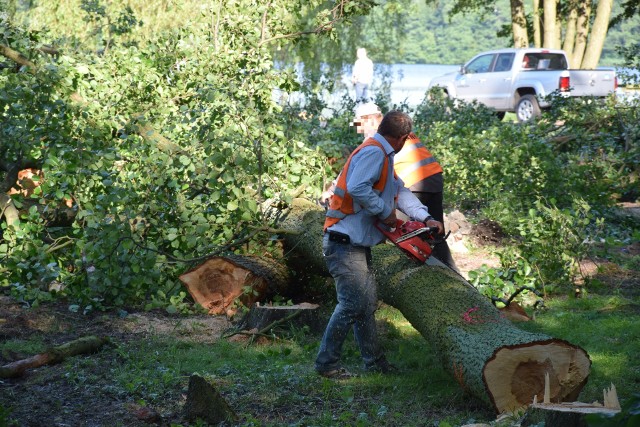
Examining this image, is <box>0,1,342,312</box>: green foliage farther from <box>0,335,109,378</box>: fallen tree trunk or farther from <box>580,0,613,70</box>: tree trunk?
<box>580,0,613,70</box>: tree trunk

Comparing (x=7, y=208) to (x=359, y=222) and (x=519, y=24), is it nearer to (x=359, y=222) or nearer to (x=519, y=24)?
(x=359, y=222)

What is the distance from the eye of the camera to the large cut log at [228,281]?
24.4 ft

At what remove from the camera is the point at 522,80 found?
20500mm

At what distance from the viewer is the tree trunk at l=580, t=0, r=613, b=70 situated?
68.9 ft

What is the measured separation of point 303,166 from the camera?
27.4 ft

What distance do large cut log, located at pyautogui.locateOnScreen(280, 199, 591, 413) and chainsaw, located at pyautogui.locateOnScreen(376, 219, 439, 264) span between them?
21 cm

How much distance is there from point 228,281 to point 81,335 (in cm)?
137

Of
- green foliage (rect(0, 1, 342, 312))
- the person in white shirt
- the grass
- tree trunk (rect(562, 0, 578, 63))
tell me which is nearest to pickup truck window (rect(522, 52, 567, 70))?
tree trunk (rect(562, 0, 578, 63))

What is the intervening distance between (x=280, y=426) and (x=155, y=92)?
17.5ft

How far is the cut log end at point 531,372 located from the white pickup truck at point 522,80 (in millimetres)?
14424

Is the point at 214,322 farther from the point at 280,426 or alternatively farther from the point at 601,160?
the point at 601,160

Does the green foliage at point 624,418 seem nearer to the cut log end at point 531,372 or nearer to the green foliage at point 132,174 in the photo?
the cut log end at point 531,372

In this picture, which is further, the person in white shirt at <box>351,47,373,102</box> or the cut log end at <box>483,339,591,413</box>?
the person in white shirt at <box>351,47,373,102</box>

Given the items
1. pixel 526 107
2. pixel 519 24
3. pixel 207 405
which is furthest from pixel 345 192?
pixel 519 24
